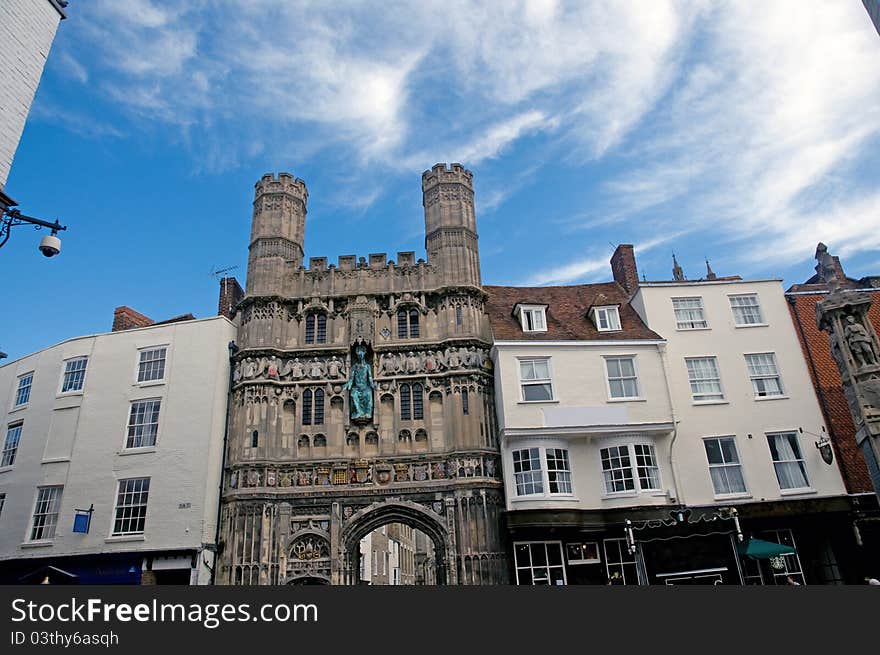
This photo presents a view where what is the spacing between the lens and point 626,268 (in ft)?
93.5

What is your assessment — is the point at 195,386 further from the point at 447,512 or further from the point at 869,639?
the point at 869,639

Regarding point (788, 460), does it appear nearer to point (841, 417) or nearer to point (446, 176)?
point (841, 417)

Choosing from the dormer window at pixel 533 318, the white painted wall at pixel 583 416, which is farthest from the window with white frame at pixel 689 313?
the dormer window at pixel 533 318

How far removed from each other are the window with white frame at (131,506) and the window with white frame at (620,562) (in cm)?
1586

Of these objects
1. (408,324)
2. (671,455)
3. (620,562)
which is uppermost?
(408,324)

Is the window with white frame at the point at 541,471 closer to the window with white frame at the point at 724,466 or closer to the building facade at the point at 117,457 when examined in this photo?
the window with white frame at the point at 724,466

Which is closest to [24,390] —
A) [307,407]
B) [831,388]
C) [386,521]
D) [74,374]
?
[74,374]

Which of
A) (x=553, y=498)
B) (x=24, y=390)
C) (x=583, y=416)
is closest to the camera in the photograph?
(x=553, y=498)

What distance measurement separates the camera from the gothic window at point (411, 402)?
23.7 meters

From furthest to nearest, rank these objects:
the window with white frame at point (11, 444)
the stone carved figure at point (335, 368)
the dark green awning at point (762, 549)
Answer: the window with white frame at point (11, 444) → the stone carved figure at point (335, 368) → the dark green awning at point (762, 549)

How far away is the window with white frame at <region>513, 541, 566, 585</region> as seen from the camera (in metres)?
21.0

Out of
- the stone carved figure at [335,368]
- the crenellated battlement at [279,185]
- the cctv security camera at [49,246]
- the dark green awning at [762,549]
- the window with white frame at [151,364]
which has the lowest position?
the dark green awning at [762,549]

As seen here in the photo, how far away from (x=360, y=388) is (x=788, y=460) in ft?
49.9

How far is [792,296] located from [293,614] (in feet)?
78.4
